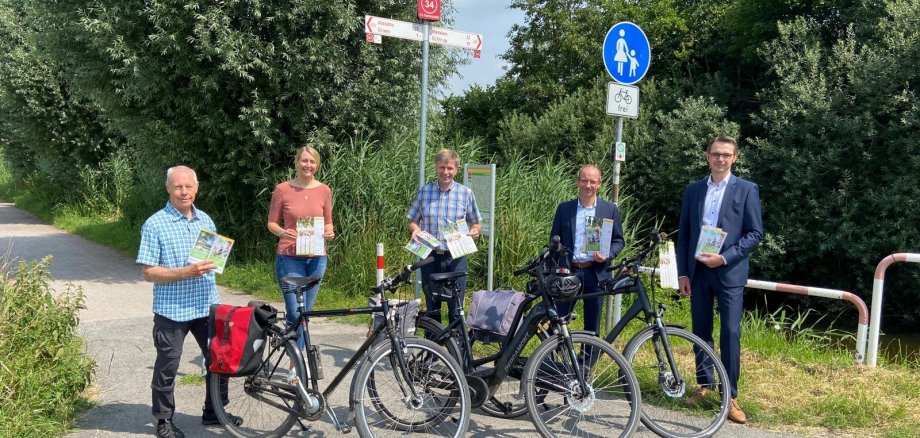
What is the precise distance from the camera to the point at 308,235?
5316 millimetres

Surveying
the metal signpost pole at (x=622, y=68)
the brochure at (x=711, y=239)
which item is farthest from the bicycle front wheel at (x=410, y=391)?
the metal signpost pole at (x=622, y=68)

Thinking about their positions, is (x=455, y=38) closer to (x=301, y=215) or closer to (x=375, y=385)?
Result: (x=301, y=215)

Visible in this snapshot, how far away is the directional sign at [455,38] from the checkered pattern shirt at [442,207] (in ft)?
5.65

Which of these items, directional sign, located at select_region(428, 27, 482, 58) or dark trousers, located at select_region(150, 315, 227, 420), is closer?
dark trousers, located at select_region(150, 315, 227, 420)

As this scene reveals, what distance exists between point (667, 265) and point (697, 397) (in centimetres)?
100

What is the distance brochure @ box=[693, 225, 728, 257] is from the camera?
4520mm

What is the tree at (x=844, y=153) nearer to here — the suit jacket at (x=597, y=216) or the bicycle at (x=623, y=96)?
the bicycle at (x=623, y=96)

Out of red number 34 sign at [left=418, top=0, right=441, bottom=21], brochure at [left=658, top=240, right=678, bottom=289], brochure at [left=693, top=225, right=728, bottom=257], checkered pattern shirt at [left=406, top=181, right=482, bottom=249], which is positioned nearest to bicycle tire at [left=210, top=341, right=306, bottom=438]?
checkered pattern shirt at [left=406, top=181, right=482, bottom=249]

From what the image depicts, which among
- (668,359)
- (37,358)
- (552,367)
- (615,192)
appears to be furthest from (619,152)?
(37,358)

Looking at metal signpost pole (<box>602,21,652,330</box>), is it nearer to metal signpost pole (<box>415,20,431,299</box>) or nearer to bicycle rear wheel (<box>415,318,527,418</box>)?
metal signpost pole (<box>415,20,431,299</box>)

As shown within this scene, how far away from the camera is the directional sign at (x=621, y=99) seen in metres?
5.82

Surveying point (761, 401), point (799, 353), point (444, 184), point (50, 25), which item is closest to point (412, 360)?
point (444, 184)

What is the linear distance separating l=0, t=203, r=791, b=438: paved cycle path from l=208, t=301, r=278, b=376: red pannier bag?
642 mm

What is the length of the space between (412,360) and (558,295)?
0.98m
